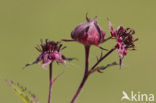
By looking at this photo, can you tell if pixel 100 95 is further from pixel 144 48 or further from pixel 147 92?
pixel 144 48

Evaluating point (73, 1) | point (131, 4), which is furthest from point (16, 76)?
point (131, 4)

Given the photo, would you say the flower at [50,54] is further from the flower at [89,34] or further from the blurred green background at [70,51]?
the blurred green background at [70,51]

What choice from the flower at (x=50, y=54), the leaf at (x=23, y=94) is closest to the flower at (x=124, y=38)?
the flower at (x=50, y=54)

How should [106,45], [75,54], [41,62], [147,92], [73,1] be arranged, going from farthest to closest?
1. [73,1]
2. [106,45]
3. [75,54]
4. [147,92]
5. [41,62]

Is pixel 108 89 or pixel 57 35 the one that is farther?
pixel 57 35

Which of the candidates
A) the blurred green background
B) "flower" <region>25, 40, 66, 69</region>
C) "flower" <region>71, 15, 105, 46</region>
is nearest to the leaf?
"flower" <region>25, 40, 66, 69</region>

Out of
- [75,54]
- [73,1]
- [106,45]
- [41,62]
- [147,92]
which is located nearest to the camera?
[41,62]

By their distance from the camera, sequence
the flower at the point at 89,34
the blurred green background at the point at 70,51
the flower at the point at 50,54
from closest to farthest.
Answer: the flower at the point at 89,34, the flower at the point at 50,54, the blurred green background at the point at 70,51

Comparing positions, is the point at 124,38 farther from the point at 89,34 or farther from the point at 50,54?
the point at 50,54
